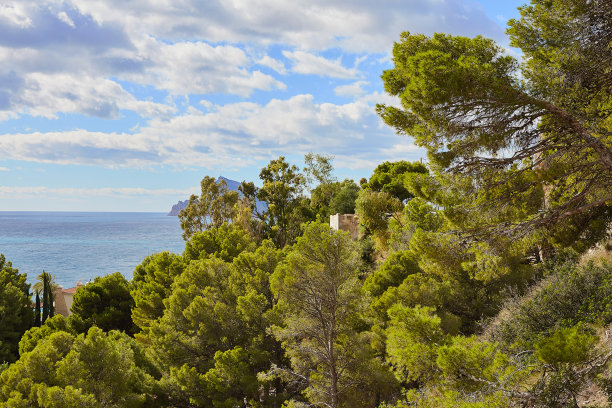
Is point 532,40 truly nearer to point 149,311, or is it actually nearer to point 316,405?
point 316,405

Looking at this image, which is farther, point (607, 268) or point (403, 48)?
point (607, 268)

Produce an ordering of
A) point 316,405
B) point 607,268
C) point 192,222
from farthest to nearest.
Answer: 1. point 192,222
2. point 316,405
3. point 607,268

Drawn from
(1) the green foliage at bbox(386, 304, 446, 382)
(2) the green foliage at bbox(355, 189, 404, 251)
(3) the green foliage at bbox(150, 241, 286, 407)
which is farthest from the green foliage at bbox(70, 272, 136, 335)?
(1) the green foliage at bbox(386, 304, 446, 382)

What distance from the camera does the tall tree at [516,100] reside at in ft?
20.5

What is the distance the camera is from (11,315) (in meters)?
24.6

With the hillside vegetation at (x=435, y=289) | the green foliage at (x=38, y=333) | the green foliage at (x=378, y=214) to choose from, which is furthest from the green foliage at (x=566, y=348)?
the green foliage at (x=378, y=214)

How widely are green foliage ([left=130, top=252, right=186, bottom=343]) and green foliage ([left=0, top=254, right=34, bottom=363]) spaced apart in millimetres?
6622

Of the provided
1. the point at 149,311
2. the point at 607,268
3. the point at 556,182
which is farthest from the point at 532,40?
the point at 149,311

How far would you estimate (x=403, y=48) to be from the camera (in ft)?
23.0

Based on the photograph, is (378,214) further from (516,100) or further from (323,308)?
(516,100)

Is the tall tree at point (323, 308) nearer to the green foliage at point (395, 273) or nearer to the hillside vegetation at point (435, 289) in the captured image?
the hillside vegetation at point (435, 289)

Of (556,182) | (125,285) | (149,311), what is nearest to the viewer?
(556,182)

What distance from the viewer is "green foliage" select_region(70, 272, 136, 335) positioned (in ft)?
77.3

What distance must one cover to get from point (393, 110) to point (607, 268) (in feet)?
25.0
